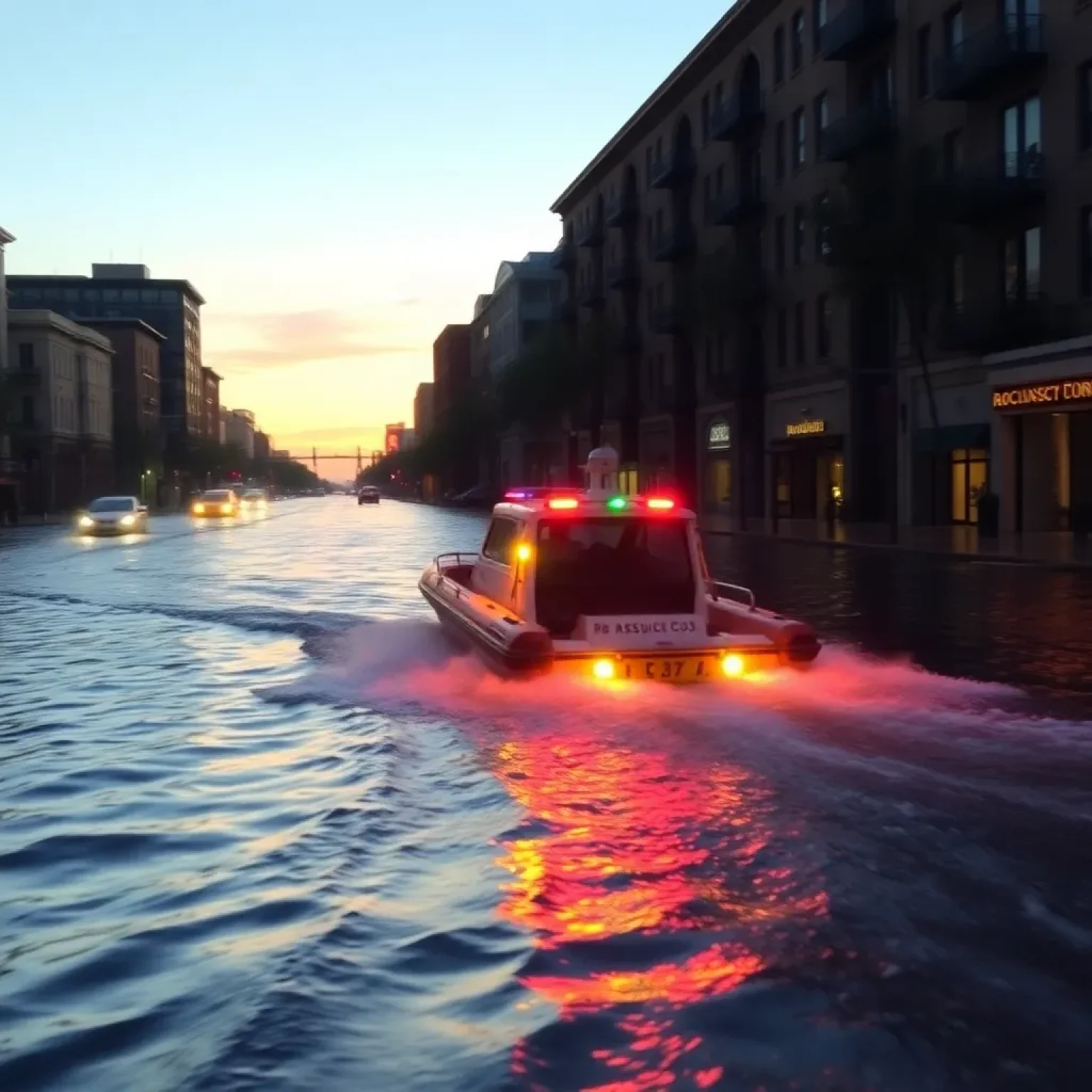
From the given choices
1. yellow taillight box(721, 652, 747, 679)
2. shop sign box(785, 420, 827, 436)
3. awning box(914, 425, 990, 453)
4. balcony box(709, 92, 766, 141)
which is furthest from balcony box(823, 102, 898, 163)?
yellow taillight box(721, 652, 747, 679)

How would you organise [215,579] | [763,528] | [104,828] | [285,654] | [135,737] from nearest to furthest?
1. [104,828]
2. [135,737]
3. [285,654]
4. [215,579]
5. [763,528]

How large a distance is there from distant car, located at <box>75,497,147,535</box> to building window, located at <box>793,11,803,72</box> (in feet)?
87.4

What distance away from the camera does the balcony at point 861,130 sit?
138 ft

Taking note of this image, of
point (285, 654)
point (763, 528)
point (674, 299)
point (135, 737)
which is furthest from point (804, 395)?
point (135, 737)

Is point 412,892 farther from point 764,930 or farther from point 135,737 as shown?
point 135,737

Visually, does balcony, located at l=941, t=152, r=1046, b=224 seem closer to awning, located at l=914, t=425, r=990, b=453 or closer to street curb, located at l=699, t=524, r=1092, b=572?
awning, located at l=914, t=425, r=990, b=453

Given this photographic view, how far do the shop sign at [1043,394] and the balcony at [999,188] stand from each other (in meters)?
4.40

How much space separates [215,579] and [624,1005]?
68.7 feet

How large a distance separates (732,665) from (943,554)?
20797mm

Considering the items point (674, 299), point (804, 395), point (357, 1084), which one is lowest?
point (357, 1084)

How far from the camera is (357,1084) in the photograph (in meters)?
3.94

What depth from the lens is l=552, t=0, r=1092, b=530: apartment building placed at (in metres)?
35.1

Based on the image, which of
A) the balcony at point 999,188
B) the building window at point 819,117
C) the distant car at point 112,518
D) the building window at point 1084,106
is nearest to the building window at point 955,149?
the balcony at point 999,188

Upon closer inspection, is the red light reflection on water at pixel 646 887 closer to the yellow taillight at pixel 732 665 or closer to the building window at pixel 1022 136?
the yellow taillight at pixel 732 665
